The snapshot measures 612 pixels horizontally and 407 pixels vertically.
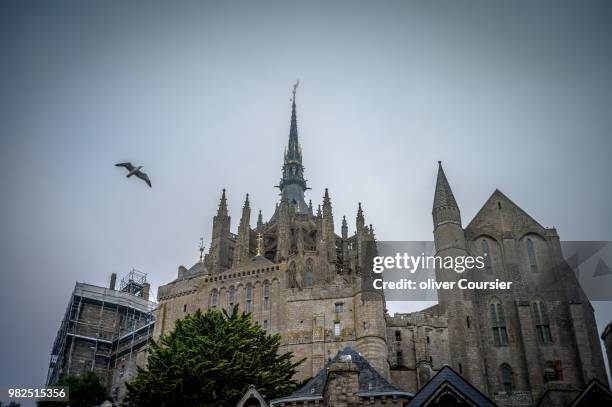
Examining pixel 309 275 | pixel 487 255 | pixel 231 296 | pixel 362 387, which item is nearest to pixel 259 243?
pixel 309 275

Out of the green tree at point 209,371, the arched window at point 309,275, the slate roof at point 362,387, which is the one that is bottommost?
the slate roof at point 362,387

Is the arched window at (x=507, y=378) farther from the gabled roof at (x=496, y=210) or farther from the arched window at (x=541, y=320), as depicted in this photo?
the gabled roof at (x=496, y=210)

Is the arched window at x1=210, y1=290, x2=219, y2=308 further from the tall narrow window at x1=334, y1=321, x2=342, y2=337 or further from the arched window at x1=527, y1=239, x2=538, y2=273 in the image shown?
the arched window at x1=527, y1=239, x2=538, y2=273

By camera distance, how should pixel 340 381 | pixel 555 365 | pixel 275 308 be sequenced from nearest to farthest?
pixel 340 381 → pixel 555 365 → pixel 275 308

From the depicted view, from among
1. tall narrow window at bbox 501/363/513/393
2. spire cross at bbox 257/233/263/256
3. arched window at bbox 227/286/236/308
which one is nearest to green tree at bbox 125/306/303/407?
tall narrow window at bbox 501/363/513/393

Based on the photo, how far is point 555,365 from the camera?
134 ft

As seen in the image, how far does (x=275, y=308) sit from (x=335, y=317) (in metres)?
6.11

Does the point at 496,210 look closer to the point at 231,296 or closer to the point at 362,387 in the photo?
the point at 231,296

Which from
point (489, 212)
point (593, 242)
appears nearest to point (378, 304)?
point (489, 212)

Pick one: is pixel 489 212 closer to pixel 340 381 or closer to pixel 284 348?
pixel 284 348

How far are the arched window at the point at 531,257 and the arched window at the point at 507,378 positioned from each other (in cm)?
729

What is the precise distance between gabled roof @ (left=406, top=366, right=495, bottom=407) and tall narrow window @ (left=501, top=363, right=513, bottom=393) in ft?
89.6

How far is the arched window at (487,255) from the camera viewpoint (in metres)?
47.9

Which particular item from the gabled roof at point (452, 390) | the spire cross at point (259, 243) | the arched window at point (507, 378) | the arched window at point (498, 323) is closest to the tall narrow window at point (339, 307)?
the arched window at point (498, 323)
